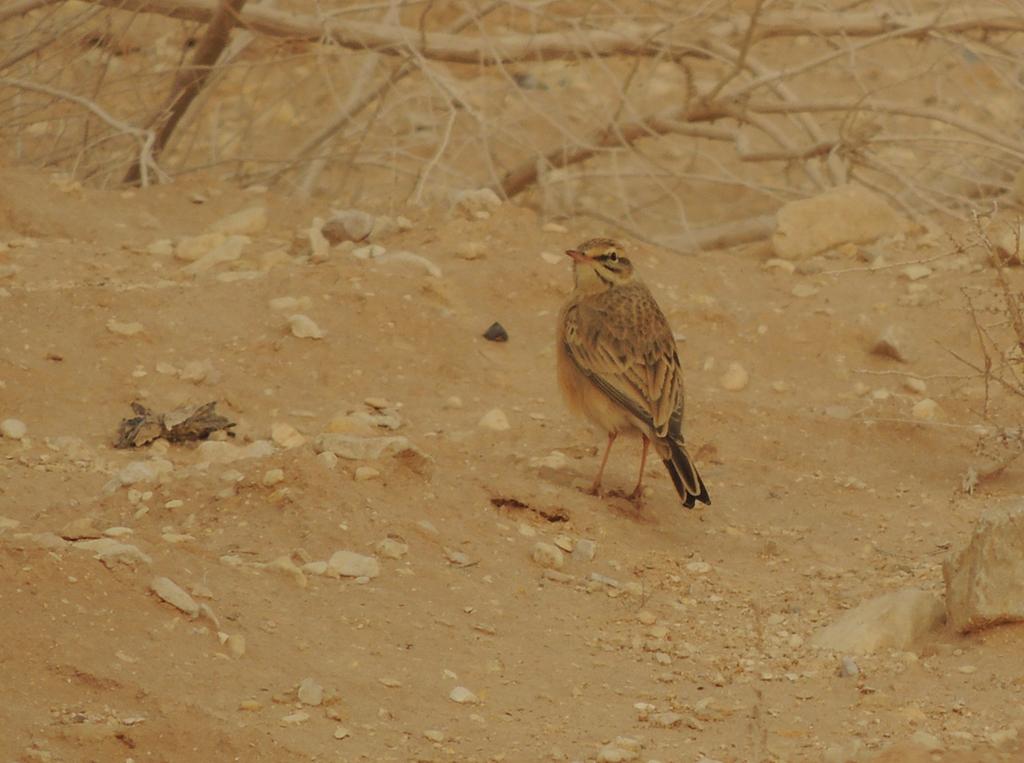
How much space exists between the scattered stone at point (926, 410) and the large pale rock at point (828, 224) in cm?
168

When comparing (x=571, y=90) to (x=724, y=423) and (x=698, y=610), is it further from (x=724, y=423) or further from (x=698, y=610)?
(x=698, y=610)

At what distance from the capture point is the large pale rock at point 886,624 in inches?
181

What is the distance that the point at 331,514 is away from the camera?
512 centimetres

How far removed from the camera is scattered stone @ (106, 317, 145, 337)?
6.70m

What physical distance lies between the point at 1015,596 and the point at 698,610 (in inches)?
38.8

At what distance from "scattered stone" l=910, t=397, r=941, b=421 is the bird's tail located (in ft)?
4.94

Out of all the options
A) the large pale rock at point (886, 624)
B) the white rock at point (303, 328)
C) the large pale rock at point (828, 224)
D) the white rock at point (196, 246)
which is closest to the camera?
the large pale rock at point (886, 624)

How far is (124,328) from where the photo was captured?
265 inches

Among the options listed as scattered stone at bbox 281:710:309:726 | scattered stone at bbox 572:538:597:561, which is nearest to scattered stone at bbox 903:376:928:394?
scattered stone at bbox 572:538:597:561

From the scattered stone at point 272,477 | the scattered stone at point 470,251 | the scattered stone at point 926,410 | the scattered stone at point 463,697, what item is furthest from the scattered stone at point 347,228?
the scattered stone at point 463,697

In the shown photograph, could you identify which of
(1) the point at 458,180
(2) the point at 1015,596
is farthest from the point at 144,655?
(1) the point at 458,180

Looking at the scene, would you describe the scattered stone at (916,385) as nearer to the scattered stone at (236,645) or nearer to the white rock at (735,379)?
the white rock at (735,379)

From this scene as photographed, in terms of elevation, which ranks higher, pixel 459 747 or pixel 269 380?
pixel 459 747

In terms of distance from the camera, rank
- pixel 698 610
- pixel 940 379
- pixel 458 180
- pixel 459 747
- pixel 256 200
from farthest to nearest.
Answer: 1. pixel 458 180
2. pixel 256 200
3. pixel 940 379
4. pixel 698 610
5. pixel 459 747
